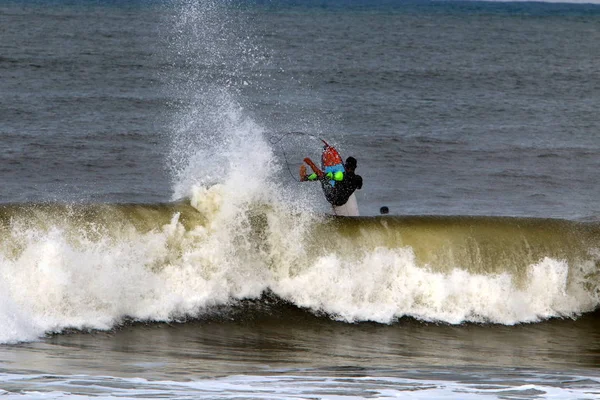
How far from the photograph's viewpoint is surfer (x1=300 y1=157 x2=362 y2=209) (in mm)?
14141

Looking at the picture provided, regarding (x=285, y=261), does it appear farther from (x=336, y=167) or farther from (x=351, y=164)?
(x=351, y=164)

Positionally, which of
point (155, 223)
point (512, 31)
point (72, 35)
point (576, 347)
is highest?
point (512, 31)

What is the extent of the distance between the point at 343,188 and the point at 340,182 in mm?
117

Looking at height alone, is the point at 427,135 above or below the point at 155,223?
above

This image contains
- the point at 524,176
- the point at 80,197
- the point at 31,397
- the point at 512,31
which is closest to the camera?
the point at 31,397

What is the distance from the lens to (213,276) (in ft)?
44.3

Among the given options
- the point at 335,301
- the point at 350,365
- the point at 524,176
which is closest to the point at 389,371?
the point at 350,365

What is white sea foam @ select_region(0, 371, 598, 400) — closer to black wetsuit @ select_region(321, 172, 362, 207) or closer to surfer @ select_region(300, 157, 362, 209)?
surfer @ select_region(300, 157, 362, 209)

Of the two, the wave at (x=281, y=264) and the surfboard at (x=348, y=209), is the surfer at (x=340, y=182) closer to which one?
the surfboard at (x=348, y=209)

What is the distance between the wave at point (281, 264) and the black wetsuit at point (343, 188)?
0.26 metres

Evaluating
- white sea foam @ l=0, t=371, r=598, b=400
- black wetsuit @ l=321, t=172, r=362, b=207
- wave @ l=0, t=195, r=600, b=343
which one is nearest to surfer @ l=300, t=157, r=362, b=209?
black wetsuit @ l=321, t=172, r=362, b=207

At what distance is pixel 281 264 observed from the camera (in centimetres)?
1384

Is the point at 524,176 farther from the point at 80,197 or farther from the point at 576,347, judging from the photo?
the point at 576,347

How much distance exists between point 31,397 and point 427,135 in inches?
788
